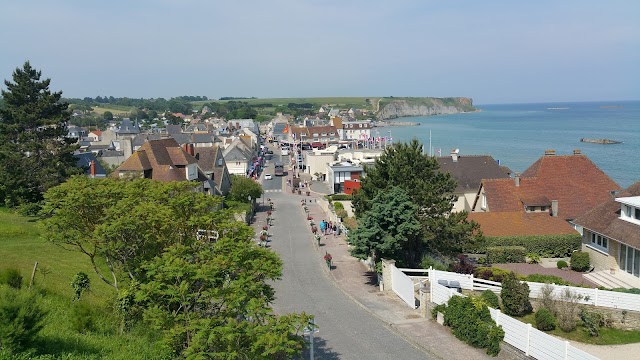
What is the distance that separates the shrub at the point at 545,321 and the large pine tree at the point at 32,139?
30722 millimetres

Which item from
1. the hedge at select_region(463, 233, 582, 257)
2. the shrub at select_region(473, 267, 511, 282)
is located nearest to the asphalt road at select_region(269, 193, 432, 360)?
the shrub at select_region(473, 267, 511, 282)

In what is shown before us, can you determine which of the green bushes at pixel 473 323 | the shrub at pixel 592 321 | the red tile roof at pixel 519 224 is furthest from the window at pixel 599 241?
the green bushes at pixel 473 323

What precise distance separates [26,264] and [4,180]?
716 inches

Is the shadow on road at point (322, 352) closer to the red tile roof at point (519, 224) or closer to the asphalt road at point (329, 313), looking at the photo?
A: the asphalt road at point (329, 313)

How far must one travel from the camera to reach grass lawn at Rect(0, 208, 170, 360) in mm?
12766

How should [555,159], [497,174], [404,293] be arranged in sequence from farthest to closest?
[497,174] < [555,159] < [404,293]

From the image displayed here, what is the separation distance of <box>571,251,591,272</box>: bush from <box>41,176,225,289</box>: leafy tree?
21.7 meters

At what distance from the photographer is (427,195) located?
2759 cm

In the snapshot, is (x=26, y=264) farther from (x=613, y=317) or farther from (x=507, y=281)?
(x=613, y=317)

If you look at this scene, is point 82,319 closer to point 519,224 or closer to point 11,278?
point 11,278

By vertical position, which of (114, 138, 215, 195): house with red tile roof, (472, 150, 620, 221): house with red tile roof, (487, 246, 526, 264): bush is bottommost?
Result: (487, 246, 526, 264): bush

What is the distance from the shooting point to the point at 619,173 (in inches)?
3312

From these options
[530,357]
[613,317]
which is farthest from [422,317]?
[613,317]

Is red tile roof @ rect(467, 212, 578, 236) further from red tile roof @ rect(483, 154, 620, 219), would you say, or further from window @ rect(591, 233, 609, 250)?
window @ rect(591, 233, 609, 250)
